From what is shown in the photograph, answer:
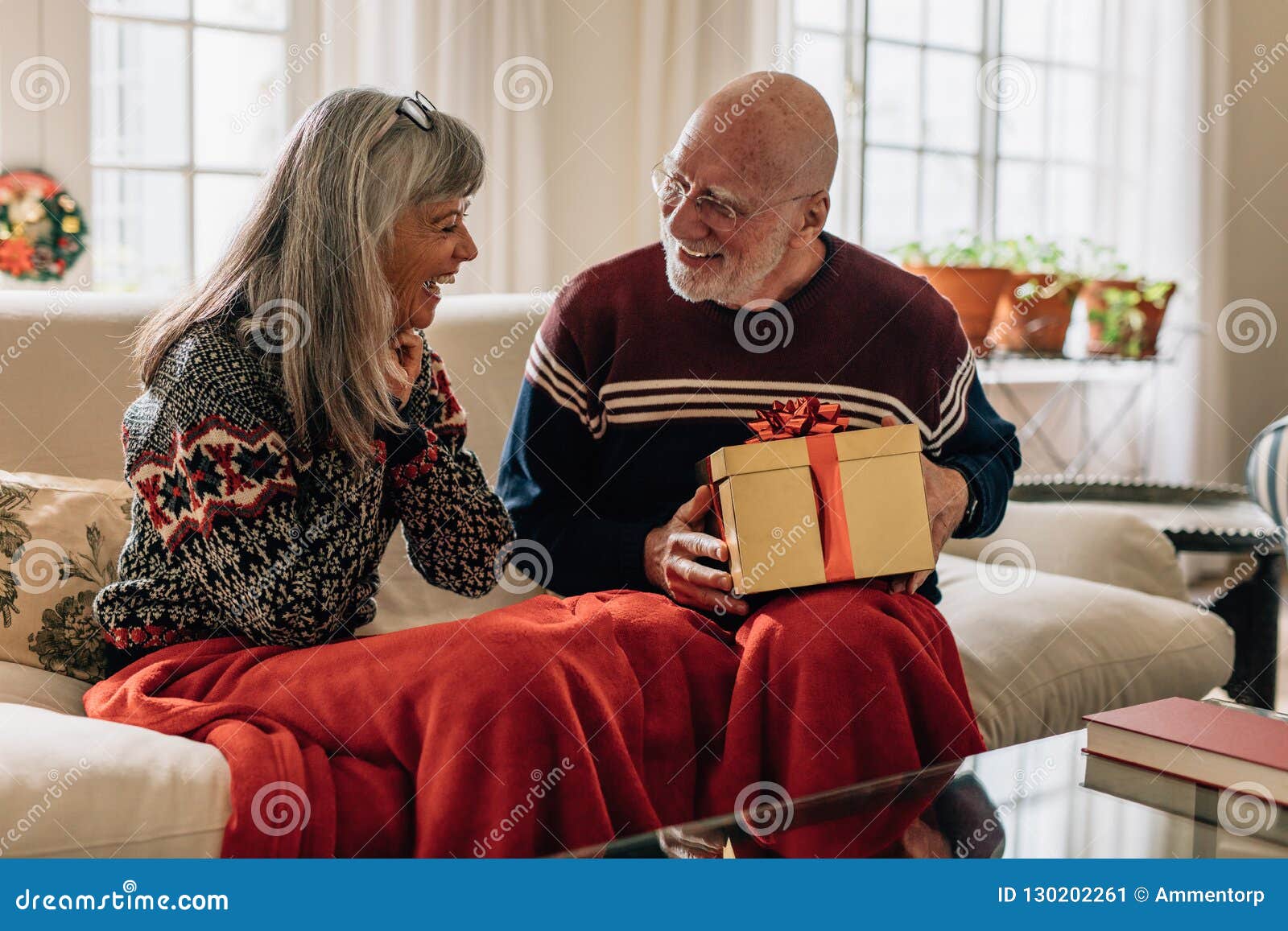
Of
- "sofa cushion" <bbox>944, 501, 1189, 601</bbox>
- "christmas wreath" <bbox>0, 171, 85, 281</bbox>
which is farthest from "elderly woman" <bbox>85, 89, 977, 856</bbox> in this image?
"christmas wreath" <bbox>0, 171, 85, 281</bbox>

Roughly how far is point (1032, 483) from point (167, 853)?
1.84 meters

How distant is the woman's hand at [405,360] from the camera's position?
1.36 metres

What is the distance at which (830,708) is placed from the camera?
1.25m

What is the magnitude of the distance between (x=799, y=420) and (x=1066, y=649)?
0.69 m

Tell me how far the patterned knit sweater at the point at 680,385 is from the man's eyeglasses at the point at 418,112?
0.36m

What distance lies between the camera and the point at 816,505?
1306 millimetres

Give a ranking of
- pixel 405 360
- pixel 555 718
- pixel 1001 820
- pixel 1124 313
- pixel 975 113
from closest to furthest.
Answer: pixel 1001 820 → pixel 555 718 → pixel 405 360 → pixel 1124 313 → pixel 975 113

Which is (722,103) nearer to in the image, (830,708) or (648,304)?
(648,304)

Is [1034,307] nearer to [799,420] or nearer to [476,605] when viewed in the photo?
[476,605]

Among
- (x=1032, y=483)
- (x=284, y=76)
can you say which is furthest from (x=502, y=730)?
(x=284, y=76)

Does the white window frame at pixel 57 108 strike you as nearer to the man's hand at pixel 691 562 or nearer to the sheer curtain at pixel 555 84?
the sheer curtain at pixel 555 84

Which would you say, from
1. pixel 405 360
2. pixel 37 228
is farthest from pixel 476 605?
pixel 37 228

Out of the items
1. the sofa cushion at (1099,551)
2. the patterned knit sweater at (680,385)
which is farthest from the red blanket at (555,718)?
the sofa cushion at (1099,551)

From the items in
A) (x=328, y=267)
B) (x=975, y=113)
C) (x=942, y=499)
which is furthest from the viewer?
(x=975, y=113)
